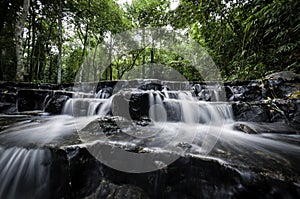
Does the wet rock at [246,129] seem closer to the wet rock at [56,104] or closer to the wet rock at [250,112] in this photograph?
the wet rock at [250,112]

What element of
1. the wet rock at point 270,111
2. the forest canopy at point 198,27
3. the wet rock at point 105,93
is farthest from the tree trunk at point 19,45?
the wet rock at point 270,111

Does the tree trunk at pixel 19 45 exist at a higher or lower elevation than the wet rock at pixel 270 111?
higher

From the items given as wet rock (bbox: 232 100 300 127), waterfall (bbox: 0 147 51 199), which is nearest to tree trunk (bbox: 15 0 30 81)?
waterfall (bbox: 0 147 51 199)

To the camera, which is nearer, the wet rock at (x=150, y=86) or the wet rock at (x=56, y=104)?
the wet rock at (x=56, y=104)

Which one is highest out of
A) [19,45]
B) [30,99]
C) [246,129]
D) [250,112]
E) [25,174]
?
[19,45]

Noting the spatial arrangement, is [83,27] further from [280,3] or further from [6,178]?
[6,178]

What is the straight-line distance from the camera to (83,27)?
44.7ft

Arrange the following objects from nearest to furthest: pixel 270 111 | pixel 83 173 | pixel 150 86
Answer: pixel 83 173, pixel 270 111, pixel 150 86

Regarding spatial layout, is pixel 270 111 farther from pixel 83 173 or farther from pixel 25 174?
pixel 25 174

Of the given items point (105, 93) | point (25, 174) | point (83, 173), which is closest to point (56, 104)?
point (105, 93)

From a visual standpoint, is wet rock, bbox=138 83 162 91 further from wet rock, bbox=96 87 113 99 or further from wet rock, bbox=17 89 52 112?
wet rock, bbox=17 89 52 112

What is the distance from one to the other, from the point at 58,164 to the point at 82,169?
27cm

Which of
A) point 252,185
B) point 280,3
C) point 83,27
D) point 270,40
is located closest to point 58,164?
point 252,185

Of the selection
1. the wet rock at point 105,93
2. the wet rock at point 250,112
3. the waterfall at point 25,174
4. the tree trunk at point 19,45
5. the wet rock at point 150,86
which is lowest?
the waterfall at point 25,174
